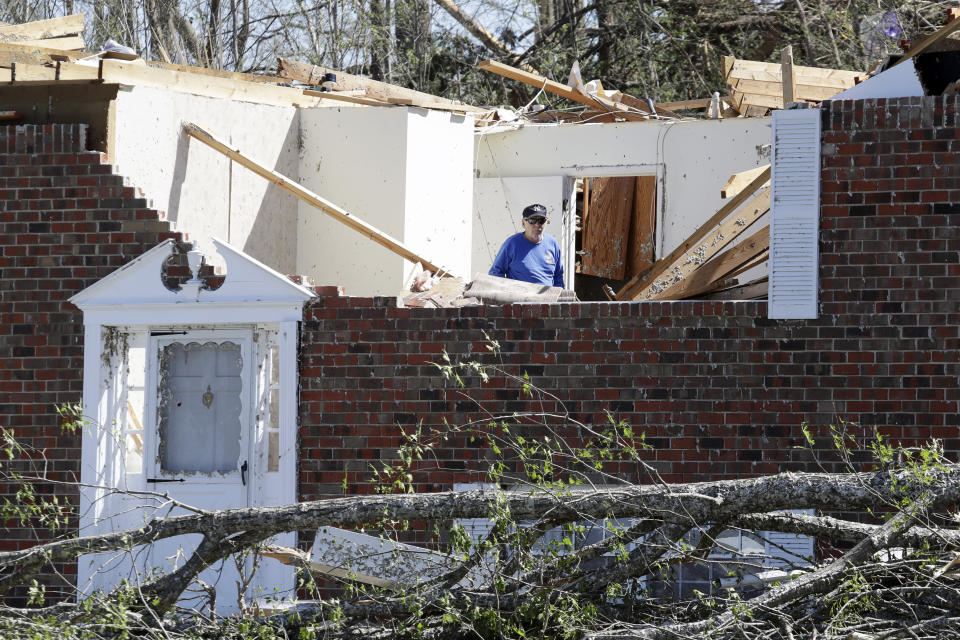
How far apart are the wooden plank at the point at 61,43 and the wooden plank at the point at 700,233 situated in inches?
202

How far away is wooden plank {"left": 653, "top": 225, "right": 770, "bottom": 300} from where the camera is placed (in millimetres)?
9664

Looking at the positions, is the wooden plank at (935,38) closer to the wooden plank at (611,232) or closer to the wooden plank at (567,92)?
the wooden plank at (567,92)

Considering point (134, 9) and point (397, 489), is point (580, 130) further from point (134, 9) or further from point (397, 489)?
point (134, 9)

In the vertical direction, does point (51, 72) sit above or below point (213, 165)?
above

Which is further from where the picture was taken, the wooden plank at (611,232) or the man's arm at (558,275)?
the wooden plank at (611,232)

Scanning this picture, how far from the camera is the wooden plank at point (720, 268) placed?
9664mm

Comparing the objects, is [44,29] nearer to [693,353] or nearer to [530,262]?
[530,262]

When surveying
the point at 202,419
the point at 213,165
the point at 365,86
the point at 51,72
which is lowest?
the point at 202,419

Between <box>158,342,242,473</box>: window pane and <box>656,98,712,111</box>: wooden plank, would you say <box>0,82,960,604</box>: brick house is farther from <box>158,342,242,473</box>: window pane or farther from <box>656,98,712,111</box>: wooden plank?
<box>656,98,712,111</box>: wooden plank

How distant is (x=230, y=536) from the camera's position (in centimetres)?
749

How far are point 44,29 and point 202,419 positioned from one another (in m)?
3.89

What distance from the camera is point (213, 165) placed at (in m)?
11.0

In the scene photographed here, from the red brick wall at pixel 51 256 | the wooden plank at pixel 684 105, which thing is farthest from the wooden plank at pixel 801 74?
the red brick wall at pixel 51 256

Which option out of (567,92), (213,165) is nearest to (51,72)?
(213,165)
